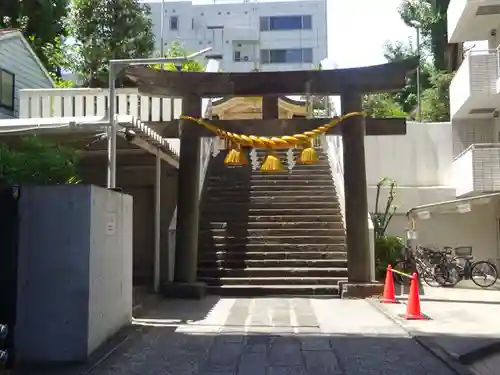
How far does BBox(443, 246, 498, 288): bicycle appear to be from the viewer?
671 inches

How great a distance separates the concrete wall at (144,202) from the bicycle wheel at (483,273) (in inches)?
325

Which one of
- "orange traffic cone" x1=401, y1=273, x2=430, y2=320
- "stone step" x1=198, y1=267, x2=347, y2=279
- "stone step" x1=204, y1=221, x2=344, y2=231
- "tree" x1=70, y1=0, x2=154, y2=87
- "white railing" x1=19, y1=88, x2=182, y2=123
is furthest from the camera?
"tree" x1=70, y1=0, x2=154, y2=87

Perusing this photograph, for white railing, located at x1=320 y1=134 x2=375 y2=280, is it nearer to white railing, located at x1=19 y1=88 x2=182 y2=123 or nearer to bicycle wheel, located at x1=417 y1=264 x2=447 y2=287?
bicycle wheel, located at x1=417 y1=264 x2=447 y2=287

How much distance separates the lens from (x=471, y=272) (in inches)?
674

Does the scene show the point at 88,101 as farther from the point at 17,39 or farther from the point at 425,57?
the point at 425,57

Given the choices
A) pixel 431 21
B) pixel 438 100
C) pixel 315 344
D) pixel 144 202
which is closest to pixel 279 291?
pixel 144 202

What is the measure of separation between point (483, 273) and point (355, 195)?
5.25 meters

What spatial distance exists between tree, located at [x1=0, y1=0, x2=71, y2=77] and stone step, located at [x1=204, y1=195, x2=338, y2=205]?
13949mm

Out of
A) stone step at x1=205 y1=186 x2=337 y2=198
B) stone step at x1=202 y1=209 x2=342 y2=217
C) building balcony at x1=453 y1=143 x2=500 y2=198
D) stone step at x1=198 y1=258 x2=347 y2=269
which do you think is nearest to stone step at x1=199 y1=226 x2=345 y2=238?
stone step at x1=202 y1=209 x2=342 y2=217

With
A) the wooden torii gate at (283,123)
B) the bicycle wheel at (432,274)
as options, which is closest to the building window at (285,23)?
the bicycle wheel at (432,274)

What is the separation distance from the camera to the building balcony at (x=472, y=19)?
63.4ft

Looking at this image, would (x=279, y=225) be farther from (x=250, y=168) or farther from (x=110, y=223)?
(x=110, y=223)

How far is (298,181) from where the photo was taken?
19219 mm

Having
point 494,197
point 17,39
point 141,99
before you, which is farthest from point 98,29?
point 494,197
